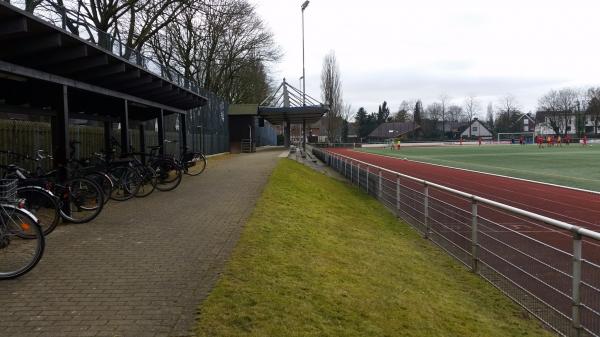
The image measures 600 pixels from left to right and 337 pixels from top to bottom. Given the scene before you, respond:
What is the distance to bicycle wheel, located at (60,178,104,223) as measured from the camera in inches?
349

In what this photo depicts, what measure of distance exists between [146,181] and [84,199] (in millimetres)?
3390

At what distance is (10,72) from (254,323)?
5413 millimetres

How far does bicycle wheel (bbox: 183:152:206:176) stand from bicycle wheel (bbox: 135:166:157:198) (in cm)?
512

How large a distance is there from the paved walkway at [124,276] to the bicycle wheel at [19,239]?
0.18m

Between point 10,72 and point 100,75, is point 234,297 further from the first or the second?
point 100,75

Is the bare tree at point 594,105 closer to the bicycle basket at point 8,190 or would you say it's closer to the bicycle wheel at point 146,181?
the bicycle wheel at point 146,181

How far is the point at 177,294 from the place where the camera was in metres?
5.04

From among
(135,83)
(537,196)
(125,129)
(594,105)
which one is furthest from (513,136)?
(135,83)

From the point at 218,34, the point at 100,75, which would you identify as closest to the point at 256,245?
the point at 100,75

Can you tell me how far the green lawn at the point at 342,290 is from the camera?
4.57 meters

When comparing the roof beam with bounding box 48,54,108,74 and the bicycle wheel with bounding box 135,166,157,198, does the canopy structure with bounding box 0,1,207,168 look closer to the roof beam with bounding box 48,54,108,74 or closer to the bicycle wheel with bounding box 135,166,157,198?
the roof beam with bounding box 48,54,108,74

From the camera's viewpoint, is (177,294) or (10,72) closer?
(177,294)

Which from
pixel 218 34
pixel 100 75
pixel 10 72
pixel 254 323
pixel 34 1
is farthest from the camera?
pixel 218 34

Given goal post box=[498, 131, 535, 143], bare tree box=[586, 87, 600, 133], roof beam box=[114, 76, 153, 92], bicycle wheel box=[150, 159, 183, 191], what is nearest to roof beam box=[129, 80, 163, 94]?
roof beam box=[114, 76, 153, 92]
